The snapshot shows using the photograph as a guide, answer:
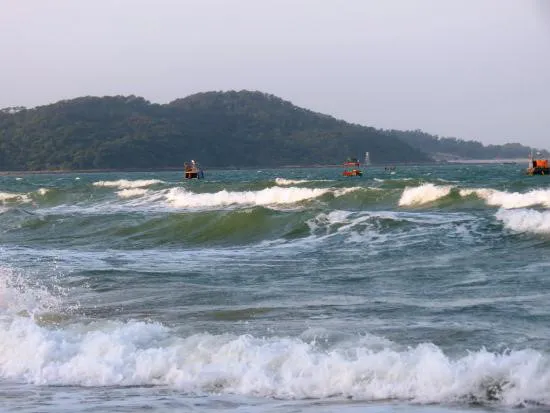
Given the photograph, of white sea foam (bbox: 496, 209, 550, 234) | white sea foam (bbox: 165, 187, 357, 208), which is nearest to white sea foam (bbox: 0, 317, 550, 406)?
white sea foam (bbox: 496, 209, 550, 234)

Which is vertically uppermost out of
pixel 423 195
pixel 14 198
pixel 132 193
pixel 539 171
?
pixel 423 195

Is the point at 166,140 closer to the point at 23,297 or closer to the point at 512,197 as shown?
the point at 512,197

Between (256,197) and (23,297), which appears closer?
(23,297)

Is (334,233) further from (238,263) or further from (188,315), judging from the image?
(188,315)

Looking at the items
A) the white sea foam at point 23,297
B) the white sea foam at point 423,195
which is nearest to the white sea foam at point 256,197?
the white sea foam at point 423,195

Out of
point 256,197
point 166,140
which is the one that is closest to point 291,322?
point 256,197

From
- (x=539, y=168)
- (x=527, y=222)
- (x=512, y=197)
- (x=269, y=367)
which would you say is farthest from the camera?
(x=539, y=168)

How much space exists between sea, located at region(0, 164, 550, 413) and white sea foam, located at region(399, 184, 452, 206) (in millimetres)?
13177

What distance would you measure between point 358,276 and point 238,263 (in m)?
3.64

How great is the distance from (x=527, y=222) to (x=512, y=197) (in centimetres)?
1352

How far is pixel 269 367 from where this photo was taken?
973cm

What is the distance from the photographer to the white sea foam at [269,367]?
8.80 m

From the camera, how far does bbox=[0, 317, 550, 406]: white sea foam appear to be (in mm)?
8805

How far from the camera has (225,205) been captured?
44.3m
